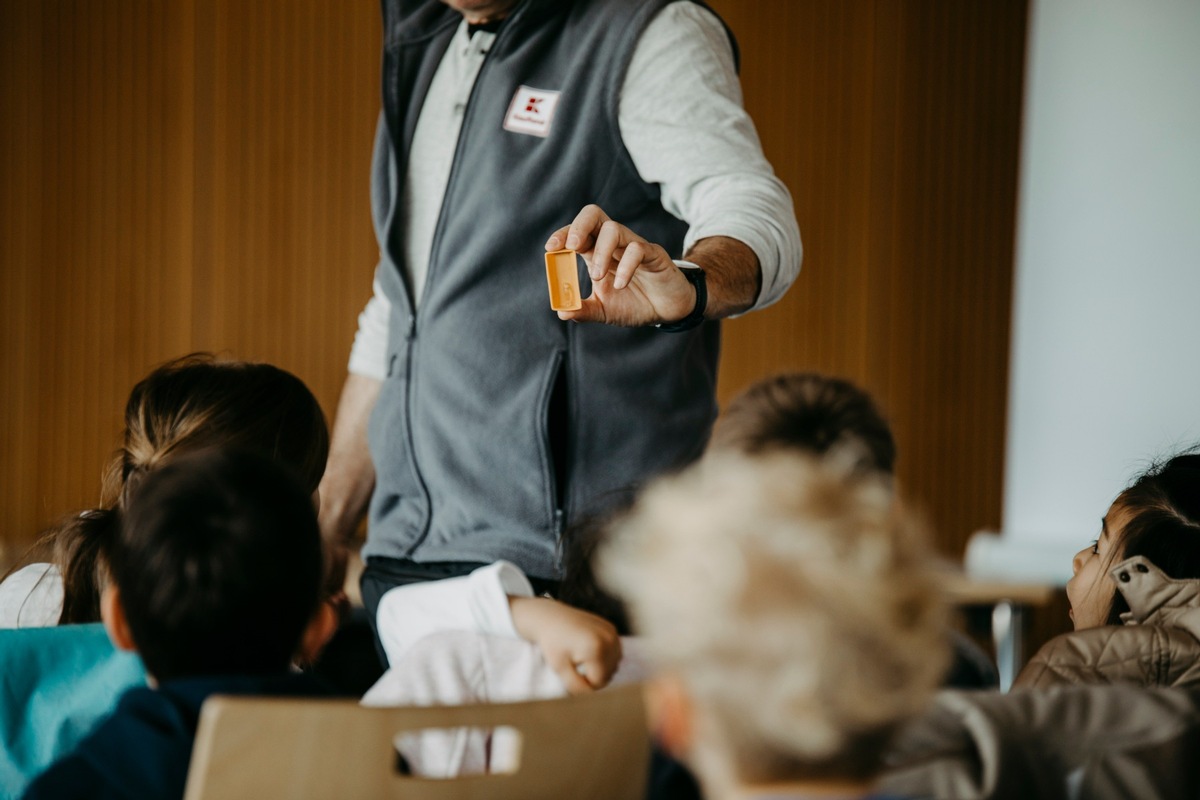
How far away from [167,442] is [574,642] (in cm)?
72

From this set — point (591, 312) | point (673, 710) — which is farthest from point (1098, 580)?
point (673, 710)

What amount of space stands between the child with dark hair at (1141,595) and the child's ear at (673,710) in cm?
70

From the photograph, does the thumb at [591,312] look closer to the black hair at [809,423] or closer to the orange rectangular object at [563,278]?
the orange rectangular object at [563,278]

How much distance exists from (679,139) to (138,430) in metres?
0.91

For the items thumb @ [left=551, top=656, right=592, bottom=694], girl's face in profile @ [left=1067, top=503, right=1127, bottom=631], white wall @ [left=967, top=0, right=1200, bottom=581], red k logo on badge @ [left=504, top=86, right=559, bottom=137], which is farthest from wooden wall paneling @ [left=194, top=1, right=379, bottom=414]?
thumb @ [left=551, top=656, right=592, bottom=694]

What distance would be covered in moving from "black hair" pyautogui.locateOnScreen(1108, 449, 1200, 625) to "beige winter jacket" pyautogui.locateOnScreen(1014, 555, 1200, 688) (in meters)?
0.14

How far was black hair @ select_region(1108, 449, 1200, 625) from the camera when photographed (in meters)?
1.66

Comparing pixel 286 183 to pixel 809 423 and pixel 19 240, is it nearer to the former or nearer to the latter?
pixel 19 240

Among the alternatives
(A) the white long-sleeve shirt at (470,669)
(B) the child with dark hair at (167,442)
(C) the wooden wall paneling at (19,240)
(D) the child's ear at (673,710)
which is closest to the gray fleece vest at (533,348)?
(B) the child with dark hair at (167,442)

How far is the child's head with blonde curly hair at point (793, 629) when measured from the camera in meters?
0.84

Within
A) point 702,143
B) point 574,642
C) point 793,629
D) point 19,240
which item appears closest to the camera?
point 793,629

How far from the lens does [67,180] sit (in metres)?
4.73

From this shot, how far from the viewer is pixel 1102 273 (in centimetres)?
477

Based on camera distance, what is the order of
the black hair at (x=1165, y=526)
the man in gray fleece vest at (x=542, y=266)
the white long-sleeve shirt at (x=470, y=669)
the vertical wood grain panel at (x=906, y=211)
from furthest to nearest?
the vertical wood grain panel at (x=906, y=211), the man in gray fleece vest at (x=542, y=266), the black hair at (x=1165, y=526), the white long-sleeve shirt at (x=470, y=669)
